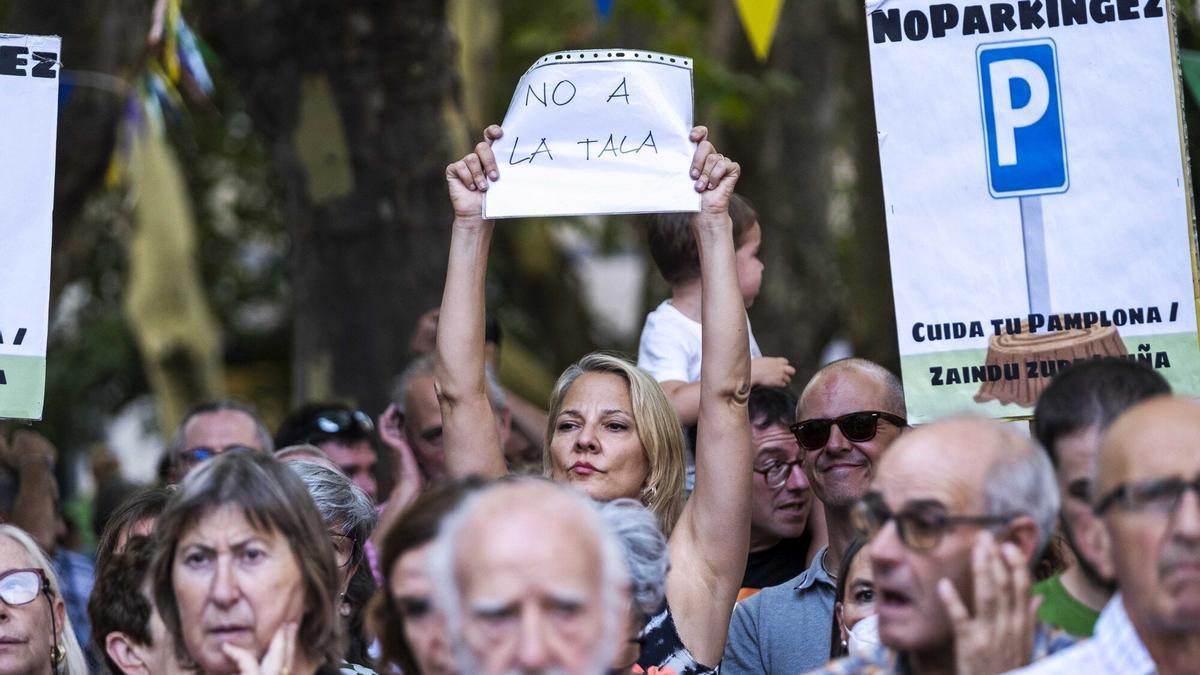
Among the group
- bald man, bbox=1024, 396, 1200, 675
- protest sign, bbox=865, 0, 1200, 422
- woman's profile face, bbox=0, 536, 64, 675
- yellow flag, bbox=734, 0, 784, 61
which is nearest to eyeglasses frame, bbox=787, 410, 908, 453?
protest sign, bbox=865, 0, 1200, 422

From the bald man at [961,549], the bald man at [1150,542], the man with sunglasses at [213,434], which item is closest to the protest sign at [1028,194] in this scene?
the bald man at [961,549]

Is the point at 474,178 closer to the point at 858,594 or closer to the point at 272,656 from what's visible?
the point at 858,594

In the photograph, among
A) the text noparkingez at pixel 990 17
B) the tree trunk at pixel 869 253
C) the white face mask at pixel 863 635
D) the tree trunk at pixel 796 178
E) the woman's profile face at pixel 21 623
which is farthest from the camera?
the tree trunk at pixel 796 178

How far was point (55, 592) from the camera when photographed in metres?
4.57

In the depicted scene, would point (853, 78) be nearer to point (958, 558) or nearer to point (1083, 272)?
point (1083, 272)

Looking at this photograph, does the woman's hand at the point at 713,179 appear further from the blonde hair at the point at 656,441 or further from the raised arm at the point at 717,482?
the blonde hair at the point at 656,441

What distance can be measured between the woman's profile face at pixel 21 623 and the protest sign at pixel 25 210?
0.66 meters

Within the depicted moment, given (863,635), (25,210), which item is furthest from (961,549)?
(25,210)

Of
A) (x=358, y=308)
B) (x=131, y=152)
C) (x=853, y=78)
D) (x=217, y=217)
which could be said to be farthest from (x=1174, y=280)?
(x=217, y=217)

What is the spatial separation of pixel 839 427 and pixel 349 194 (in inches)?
146

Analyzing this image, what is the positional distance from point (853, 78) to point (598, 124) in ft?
24.9

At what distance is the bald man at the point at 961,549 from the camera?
321 cm

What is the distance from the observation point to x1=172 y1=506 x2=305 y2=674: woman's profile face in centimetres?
368

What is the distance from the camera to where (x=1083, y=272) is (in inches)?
191
